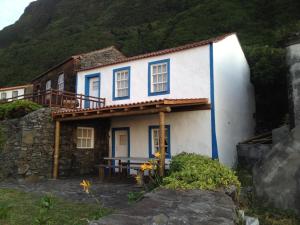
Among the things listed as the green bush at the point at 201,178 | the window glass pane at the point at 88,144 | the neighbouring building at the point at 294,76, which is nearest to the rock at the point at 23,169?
the window glass pane at the point at 88,144

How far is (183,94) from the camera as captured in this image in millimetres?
14203

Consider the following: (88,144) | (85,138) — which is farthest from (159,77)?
(88,144)

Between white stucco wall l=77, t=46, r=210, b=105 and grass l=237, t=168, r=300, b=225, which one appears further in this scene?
white stucco wall l=77, t=46, r=210, b=105

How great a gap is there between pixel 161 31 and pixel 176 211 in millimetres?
38176

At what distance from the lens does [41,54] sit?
47.4 metres

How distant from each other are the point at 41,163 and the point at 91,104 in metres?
4.23

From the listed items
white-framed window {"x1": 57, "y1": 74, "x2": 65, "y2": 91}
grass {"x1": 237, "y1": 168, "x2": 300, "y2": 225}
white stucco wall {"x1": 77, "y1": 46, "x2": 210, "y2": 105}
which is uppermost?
white-framed window {"x1": 57, "y1": 74, "x2": 65, "y2": 91}

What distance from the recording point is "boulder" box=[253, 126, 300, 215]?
696cm

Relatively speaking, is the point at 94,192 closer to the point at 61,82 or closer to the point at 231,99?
the point at 231,99

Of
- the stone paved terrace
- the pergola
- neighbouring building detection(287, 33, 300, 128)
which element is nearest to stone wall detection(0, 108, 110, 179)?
the pergola

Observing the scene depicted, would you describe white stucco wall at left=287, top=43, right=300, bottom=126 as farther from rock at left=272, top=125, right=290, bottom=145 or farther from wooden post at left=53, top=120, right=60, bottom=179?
wooden post at left=53, top=120, right=60, bottom=179

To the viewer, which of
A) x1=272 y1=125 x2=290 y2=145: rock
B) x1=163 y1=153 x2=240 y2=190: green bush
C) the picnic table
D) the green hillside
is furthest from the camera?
the green hillside

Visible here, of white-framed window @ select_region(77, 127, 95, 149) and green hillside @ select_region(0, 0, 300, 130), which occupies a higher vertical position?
green hillside @ select_region(0, 0, 300, 130)

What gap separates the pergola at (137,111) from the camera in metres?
11.0
